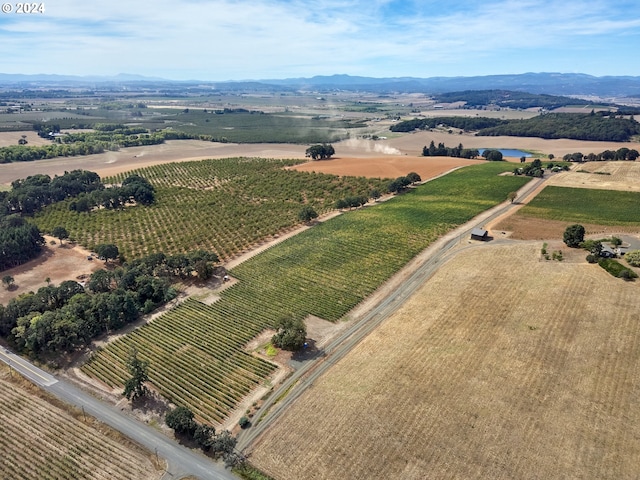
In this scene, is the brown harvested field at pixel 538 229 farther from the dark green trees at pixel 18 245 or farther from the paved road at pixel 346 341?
the dark green trees at pixel 18 245

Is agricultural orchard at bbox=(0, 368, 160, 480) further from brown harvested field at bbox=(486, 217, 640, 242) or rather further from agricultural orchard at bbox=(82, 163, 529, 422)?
brown harvested field at bbox=(486, 217, 640, 242)

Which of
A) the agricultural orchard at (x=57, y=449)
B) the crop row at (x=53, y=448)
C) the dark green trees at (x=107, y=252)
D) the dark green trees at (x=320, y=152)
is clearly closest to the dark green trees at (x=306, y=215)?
the dark green trees at (x=107, y=252)

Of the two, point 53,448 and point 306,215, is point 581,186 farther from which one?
point 53,448

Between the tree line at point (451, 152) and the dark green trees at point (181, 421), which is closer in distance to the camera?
the dark green trees at point (181, 421)

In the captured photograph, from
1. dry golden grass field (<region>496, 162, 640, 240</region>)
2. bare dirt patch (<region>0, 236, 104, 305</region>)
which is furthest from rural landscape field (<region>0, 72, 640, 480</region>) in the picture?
dry golden grass field (<region>496, 162, 640, 240</region>)

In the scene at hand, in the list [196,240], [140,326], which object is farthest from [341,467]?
[196,240]

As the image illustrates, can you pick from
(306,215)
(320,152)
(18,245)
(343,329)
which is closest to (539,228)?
(306,215)

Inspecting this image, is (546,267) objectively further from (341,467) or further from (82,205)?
(82,205)
